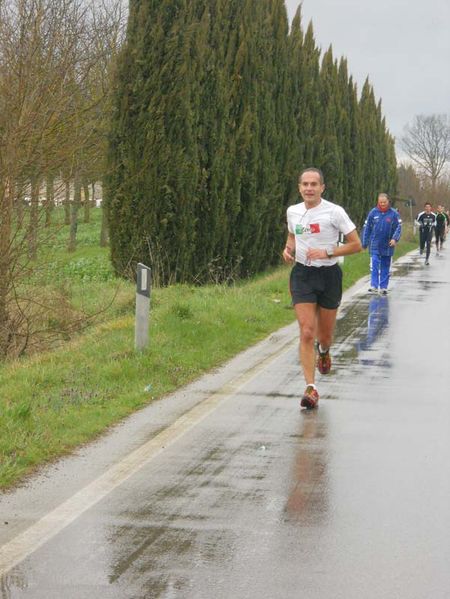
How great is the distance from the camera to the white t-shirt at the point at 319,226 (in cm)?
945

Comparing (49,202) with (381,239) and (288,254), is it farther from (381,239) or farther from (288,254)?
(381,239)

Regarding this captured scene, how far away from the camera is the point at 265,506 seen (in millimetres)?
6199

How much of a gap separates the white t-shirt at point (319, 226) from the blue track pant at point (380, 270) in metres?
12.1

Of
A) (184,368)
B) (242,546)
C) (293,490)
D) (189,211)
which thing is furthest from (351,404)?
(189,211)

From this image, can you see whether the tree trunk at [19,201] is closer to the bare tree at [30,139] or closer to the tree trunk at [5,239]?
the bare tree at [30,139]

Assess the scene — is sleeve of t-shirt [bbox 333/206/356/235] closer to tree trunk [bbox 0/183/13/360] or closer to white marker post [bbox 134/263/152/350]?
white marker post [bbox 134/263/152/350]

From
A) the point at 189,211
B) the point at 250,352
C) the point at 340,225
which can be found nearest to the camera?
the point at 340,225

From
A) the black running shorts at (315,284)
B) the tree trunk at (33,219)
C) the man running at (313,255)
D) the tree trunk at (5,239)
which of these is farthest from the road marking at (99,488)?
the tree trunk at (5,239)

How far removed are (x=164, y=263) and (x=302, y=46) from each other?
14.1 meters

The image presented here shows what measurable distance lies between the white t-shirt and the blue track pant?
1209 centimetres

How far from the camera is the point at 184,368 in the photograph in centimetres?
1128

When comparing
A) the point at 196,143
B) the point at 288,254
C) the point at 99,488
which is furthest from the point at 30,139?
the point at 196,143

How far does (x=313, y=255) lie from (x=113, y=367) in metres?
2.47

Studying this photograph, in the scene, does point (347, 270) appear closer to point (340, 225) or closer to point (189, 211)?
point (189, 211)
